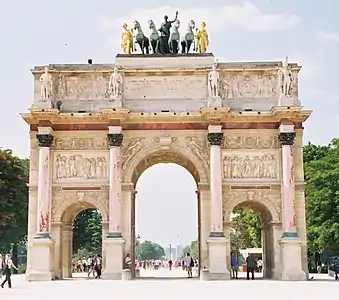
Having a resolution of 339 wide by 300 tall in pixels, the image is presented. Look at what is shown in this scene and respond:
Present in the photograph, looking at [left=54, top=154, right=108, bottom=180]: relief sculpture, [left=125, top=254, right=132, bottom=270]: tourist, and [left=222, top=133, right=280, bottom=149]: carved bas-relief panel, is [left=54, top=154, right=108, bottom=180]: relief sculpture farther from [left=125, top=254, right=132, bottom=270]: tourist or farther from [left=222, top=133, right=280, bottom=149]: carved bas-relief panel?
[left=222, top=133, right=280, bottom=149]: carved bas-relief panel

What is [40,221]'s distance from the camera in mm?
32281

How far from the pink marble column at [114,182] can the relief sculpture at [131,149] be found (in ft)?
1.48

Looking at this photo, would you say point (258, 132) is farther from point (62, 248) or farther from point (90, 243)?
point (90, 243)

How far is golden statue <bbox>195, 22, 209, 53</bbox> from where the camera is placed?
35.0 meters

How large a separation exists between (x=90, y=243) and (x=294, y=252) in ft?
114

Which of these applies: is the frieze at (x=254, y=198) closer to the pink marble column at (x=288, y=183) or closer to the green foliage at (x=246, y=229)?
the pink marble column at (x=288, y=183)

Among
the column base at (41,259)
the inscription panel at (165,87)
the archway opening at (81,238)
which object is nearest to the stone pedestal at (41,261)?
the column base at (41,259)

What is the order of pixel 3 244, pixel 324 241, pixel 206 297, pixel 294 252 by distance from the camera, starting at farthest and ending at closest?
pixel 3 244, pixel 324 241, pixel 294 252, pixel 206 297

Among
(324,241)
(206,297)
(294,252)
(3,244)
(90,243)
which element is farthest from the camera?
(90,243)

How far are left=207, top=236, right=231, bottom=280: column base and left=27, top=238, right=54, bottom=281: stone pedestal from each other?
23.9ft

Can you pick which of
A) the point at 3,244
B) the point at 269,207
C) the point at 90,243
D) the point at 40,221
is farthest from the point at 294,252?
the point at 90,243

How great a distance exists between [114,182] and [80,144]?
264 cm

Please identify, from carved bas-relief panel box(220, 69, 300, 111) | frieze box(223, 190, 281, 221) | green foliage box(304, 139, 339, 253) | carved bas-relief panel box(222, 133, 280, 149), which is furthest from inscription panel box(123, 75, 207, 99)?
green foliage box(304, 139, 339, 253)

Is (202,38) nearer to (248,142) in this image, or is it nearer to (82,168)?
(248,142)
